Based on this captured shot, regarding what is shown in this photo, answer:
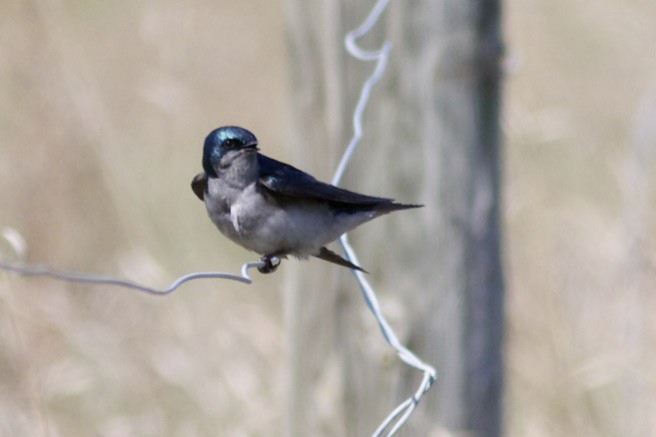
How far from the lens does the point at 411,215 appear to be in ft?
6.71

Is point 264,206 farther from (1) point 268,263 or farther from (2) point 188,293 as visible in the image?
(2) point 188,293

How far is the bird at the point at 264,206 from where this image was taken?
68.5 inches

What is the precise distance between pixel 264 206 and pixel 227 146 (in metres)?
0.12

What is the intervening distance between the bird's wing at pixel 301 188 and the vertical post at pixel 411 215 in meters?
0.33

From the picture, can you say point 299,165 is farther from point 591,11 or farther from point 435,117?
point 591,11

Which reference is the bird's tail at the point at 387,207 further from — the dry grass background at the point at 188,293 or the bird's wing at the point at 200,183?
the dry grass background at the point at 188,293

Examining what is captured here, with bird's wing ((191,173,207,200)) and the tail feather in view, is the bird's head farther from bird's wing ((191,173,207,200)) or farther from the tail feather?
the tail feather

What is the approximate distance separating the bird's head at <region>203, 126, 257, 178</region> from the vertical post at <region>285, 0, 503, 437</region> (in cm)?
34

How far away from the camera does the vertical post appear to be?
6.64 feet

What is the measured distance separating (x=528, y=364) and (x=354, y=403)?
1.22m

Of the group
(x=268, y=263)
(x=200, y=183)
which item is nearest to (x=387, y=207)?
(x=268, y=263)

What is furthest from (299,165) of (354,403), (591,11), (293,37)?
(591,11)

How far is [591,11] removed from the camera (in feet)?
14.0

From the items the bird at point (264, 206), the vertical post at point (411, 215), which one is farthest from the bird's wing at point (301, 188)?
the vertical post at point (411, 215)
